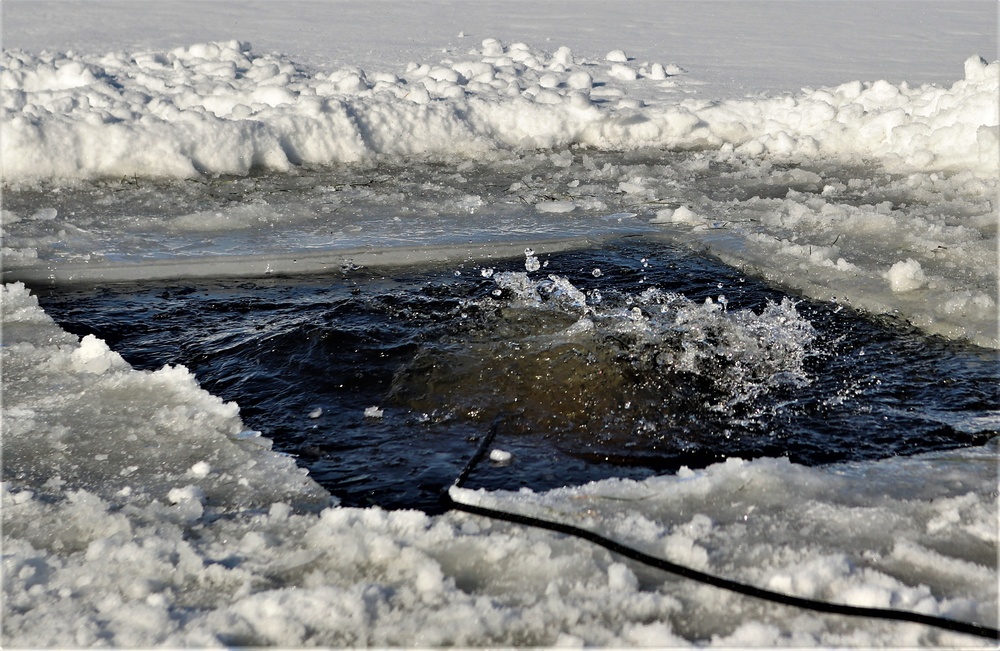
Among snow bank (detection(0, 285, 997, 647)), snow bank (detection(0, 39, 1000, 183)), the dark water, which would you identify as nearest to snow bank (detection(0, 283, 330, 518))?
snow bank (detection(0, 285, 997, 647))

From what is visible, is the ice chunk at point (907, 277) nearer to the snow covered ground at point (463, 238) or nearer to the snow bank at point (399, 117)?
the snow covered ground at point (463, 238)

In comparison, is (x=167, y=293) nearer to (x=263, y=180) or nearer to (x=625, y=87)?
(x=263, y=180)

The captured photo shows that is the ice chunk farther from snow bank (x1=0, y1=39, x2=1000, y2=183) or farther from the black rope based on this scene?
the black rope

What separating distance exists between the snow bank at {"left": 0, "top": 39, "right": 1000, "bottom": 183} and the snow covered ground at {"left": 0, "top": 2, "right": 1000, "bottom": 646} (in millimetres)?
28

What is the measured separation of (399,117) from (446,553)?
5262mm

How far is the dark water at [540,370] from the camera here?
3219 mm

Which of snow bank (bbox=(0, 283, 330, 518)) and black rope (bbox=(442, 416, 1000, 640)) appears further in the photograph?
snow bank (bbox=(0, 283, 330, 518))

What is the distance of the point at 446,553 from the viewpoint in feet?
8.27

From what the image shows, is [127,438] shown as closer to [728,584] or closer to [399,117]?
[728,584]

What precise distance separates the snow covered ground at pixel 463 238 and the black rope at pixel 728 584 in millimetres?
28

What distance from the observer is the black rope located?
2156 millimetres

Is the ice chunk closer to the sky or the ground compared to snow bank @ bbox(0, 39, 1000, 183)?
closer to the ground

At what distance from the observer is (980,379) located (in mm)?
3699

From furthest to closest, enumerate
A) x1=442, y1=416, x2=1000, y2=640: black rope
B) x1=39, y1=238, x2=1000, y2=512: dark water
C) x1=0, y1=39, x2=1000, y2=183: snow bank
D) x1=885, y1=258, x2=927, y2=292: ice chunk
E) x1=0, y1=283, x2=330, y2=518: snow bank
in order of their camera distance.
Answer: x1=0, y1=39, x2=1000, y2=183: snow bank, x1=885, y1=258, x2=927, y2=292: ice chunk, x1=39, y1=238, x2=1000, y2=512: dark water, x1=0, y1=283, x2=330, y2=518: snow bank, x1=442, y1=416, x2=1000, y2=640: black rope
